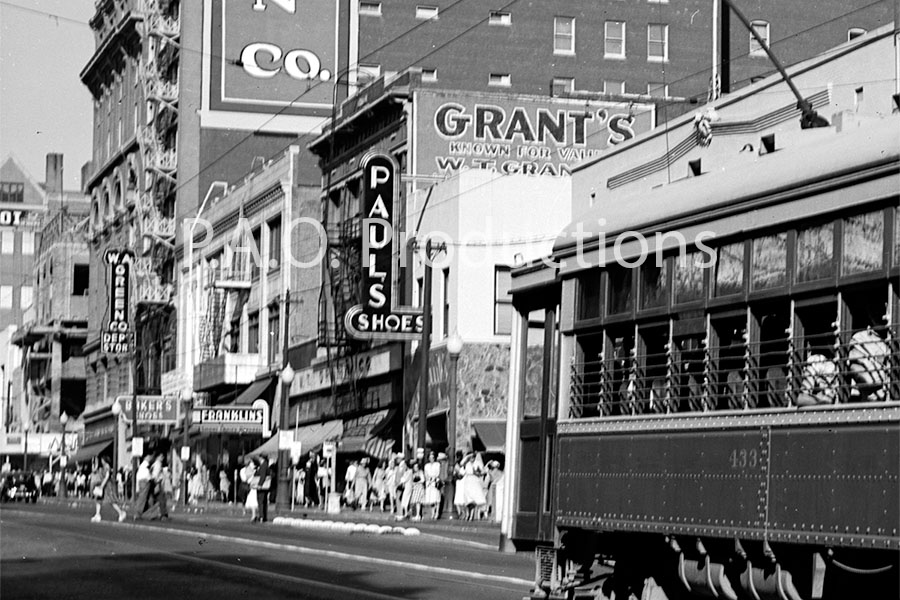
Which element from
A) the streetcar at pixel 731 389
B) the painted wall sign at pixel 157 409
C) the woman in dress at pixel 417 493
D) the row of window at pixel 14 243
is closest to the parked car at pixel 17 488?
the painted wall sign at pixel 157 409

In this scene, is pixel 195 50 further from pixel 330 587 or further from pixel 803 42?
pixel 330 587

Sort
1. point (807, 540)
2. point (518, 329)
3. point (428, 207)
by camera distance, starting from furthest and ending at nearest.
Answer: point (428, 207)
point (518, 329)
point (807, 540)

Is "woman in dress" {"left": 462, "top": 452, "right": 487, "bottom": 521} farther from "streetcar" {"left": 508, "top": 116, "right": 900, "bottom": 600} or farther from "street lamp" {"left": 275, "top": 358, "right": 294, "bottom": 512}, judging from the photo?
"streetcar" {"left": 508, "top": 116, "right": 900, "bottom": 600}

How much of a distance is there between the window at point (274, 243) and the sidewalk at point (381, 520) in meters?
10.3

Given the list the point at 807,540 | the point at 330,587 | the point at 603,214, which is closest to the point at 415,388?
the point at 330,587

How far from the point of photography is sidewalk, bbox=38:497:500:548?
3138cm

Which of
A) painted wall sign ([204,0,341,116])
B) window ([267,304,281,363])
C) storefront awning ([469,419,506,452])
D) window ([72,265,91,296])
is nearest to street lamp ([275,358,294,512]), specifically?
storefront awning ([469,419,506,452])

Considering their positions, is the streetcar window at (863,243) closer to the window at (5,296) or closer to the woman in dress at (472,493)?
the woman in dress at (472,493)

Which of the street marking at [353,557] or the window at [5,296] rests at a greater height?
the window at [5,296]

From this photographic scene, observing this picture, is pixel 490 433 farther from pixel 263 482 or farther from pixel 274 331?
pixel 274 331

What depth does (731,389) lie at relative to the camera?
1155 cm

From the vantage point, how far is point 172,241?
80625 millimetres

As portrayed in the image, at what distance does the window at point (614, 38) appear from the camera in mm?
71000

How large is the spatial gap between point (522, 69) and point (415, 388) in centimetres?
2560
